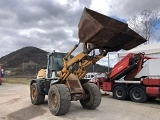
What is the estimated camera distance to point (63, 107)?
9641 millimetres

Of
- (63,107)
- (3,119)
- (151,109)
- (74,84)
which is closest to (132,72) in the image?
(151,109)

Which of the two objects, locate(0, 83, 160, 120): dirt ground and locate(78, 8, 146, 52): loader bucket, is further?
locate(0, 83, 160, 120): dirt ground

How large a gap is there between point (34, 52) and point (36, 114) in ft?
267

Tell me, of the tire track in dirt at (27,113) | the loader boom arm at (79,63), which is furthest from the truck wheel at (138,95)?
the tire track in dirt at (27,113)

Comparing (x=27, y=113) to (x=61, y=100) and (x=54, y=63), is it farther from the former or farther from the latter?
(x=54, y=63)

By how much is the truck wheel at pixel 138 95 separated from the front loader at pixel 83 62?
3.56 metres

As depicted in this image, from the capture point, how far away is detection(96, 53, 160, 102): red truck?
522 inches

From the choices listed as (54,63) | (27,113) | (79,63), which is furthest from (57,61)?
(27,113)

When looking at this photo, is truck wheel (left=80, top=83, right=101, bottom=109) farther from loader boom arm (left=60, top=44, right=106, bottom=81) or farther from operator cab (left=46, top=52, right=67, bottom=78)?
operator cab (left=46, top=52, right=67, bottom=78)

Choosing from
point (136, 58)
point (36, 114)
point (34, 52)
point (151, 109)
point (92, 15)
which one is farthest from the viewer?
point (34, 52)

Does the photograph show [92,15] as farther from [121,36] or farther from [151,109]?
[151,109]

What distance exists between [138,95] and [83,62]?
15.8 feet

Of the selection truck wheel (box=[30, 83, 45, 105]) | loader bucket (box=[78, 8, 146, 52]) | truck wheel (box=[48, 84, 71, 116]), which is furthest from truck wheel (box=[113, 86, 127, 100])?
truck wheel (box=[48, 84, 71, 116])

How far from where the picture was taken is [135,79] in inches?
566
